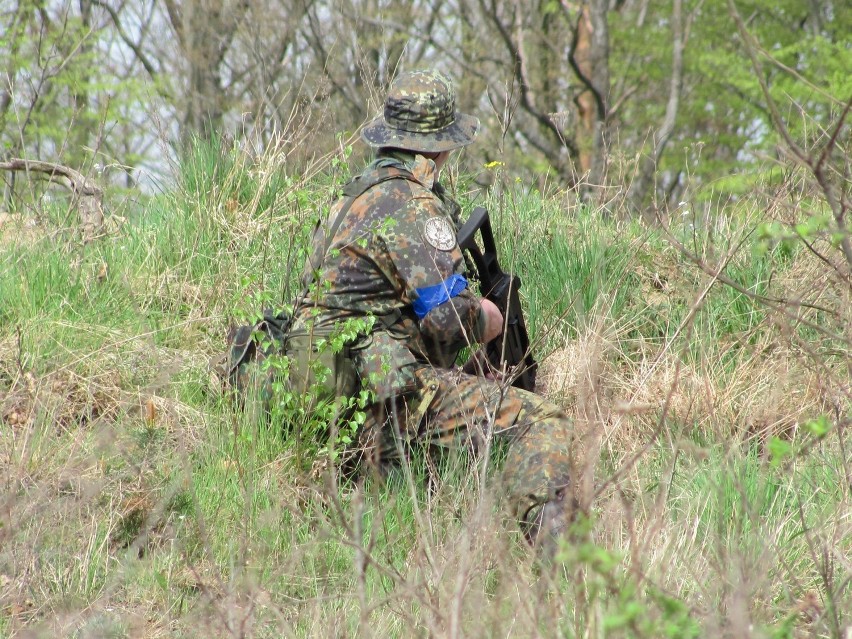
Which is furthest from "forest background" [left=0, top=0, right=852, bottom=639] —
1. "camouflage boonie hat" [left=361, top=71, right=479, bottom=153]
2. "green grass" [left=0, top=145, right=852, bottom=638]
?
"camouflage boonie hat" [left=361, top=71, right=479, bottom=153]

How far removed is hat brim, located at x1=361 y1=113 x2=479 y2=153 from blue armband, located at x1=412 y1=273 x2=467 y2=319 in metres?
0.57

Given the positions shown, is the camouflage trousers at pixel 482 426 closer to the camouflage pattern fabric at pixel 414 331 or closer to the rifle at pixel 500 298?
the camouflage pattern fabric at pixel 414 331

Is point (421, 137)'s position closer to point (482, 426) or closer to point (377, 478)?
point (482, 426)

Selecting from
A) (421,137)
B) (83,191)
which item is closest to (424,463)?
(421,137)

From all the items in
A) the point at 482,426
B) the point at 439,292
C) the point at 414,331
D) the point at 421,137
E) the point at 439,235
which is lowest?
the point at 482,426

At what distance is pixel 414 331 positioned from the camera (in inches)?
148

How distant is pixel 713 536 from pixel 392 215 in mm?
1585

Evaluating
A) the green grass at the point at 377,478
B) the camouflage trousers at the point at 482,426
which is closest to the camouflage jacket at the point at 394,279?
the camouflage trousers at the point at 482,426

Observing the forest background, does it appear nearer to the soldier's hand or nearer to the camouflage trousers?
the camouflage trousers

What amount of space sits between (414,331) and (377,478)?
4.98 feet

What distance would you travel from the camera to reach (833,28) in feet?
43.4

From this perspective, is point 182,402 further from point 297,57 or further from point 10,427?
point 297,57

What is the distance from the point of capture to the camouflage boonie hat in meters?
3.89

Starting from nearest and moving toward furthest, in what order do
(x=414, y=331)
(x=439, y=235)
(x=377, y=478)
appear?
(x=377, y=478) < (x=439, y=235) < (x=414, y=331)
